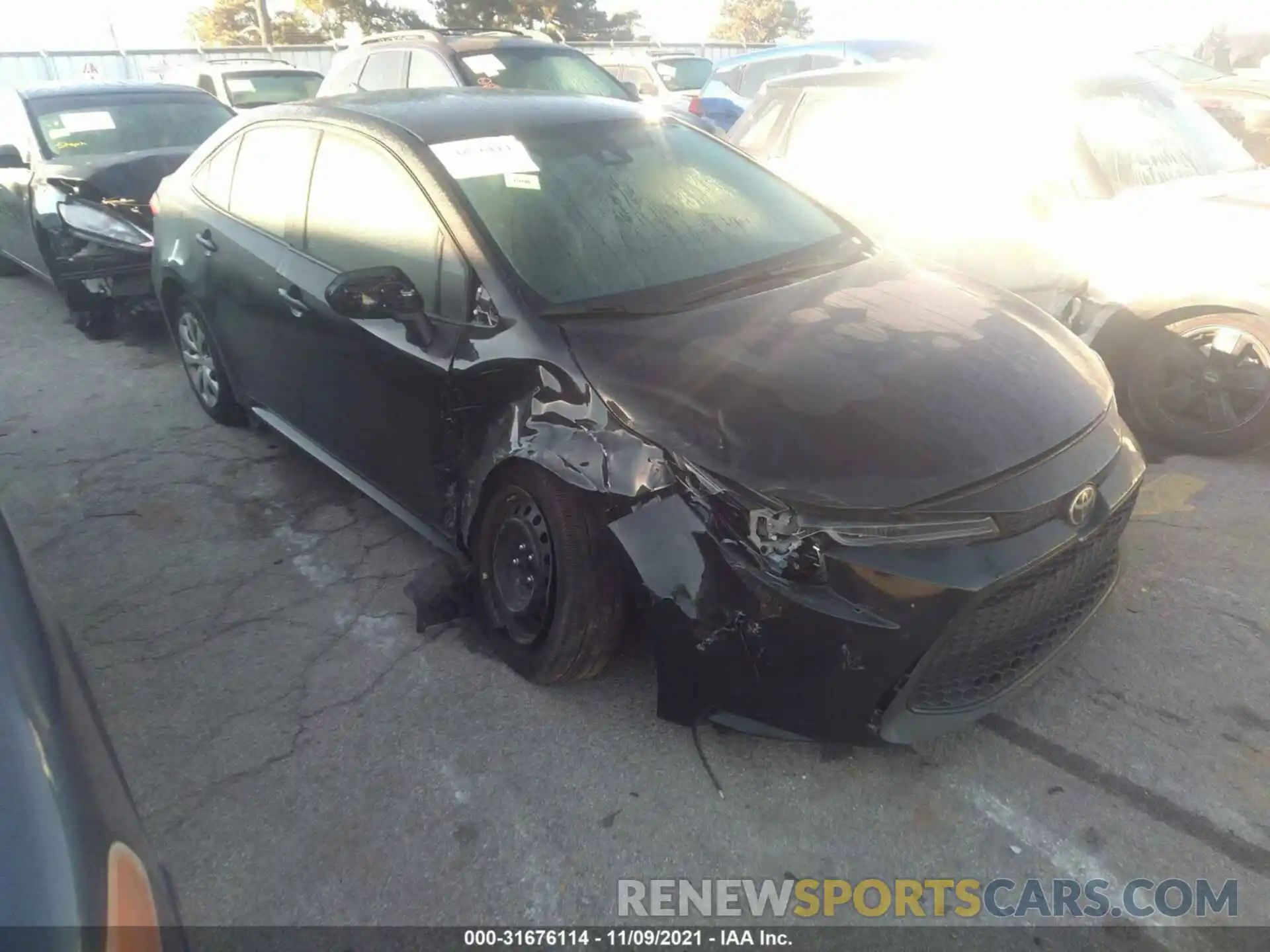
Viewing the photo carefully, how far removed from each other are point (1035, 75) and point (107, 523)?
15.7 ft

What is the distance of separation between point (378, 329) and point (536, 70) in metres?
5.97

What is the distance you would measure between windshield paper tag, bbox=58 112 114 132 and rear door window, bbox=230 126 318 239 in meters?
3.25

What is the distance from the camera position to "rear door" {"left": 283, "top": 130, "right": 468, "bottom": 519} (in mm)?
2822

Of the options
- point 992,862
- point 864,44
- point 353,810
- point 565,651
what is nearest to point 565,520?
point 565,651

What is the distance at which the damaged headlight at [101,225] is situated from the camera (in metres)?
5.63

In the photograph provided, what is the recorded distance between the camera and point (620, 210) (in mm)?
3016

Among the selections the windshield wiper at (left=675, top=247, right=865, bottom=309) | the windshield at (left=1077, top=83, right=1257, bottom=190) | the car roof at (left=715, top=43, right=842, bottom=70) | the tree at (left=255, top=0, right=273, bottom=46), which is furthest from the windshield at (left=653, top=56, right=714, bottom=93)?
the tree at (left=255, top=0, right=273, bottom=46)

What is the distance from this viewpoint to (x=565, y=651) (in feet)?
8.29

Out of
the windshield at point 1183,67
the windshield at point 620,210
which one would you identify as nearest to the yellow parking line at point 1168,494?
the windshield at point 620,210

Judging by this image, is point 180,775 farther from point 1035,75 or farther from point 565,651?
point 1035,75

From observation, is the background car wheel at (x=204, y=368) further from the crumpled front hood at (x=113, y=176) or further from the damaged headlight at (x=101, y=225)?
the crumpled front hood at (x=113, y=176)

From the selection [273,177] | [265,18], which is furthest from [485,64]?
[265,18]

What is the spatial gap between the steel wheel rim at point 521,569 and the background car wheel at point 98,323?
473cm

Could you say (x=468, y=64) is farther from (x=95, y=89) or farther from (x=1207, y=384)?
(x=1207, y=384)
